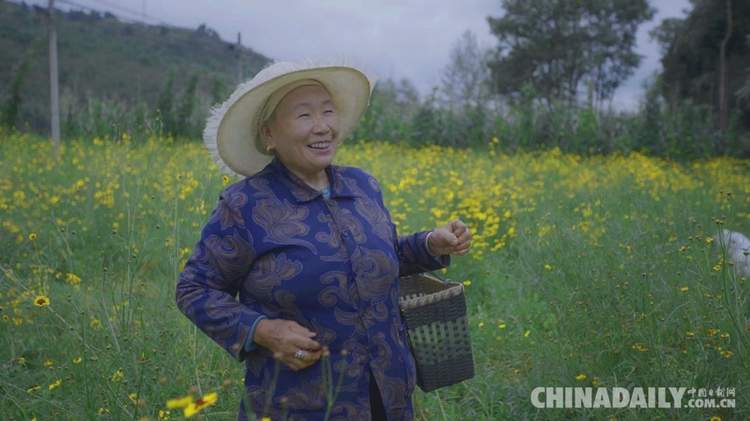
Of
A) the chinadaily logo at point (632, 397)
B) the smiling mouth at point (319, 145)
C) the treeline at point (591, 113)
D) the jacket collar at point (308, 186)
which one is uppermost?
the treeline at point (591, 113)

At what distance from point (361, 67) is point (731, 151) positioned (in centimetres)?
1147

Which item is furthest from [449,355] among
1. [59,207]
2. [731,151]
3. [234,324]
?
[731,151]

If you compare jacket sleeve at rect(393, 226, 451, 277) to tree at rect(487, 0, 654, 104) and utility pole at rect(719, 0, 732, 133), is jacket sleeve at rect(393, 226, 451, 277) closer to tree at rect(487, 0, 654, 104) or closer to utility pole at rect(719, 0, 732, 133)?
utility pole at rect(719, 0, 732, 133)

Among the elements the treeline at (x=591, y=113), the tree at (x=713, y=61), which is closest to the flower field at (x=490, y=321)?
the treeline at (x=591, y=113)

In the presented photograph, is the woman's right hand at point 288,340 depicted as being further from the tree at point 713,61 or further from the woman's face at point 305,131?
the tree at point 713,61

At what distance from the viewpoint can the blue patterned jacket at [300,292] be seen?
1693 millimetres

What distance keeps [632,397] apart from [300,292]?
4.39ft

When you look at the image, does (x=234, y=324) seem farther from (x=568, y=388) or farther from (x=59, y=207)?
(x=59, y=207)

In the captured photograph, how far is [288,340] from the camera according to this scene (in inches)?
64.3

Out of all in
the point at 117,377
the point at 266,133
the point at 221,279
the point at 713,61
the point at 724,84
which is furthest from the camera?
the point at 713,61

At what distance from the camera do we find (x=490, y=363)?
11.1 feet

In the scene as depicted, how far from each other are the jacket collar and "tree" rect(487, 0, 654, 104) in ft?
85.1

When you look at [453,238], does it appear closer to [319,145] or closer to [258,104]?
[319,145]

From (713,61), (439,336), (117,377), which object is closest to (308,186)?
(439,336)
